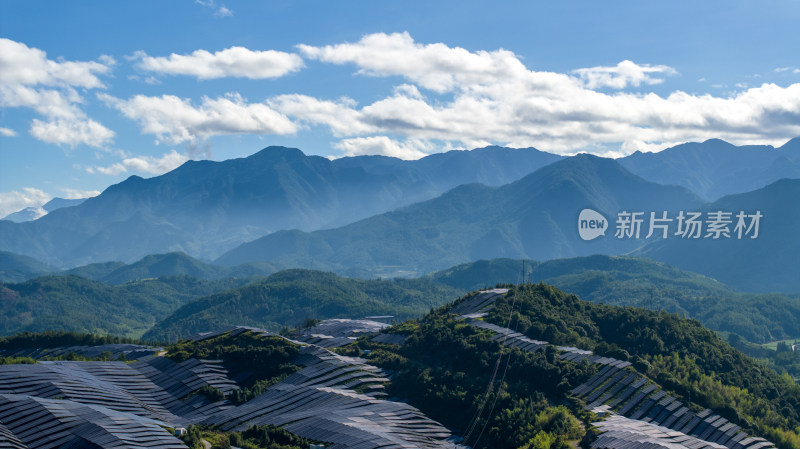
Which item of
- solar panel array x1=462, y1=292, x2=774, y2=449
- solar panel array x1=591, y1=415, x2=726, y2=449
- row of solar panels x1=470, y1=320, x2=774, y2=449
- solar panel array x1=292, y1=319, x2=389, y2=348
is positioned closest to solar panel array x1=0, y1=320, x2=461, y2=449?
solar panel array x1=292, y1=319, x2=389, y2=348

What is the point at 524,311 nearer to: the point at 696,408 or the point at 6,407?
the point at 696,408

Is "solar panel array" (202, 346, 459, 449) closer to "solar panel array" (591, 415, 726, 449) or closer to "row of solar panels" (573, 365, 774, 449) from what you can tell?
"solar panel array" (591, 415, 726, 449)

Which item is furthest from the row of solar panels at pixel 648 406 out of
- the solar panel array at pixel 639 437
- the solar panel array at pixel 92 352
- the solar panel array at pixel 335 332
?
the solar panel array at pixel 92 352

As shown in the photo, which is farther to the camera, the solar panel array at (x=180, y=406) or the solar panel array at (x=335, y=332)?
the solar panel array at (x=335, y=332)

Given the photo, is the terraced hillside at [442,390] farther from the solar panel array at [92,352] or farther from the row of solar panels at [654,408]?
the solar panel array at [92,352]

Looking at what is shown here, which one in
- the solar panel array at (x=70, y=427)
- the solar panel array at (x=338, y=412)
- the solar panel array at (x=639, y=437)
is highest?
the solar panel array at (x=70, y=427)

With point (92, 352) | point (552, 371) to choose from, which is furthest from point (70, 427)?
point (92, 352)

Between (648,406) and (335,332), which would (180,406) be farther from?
(648,406)
